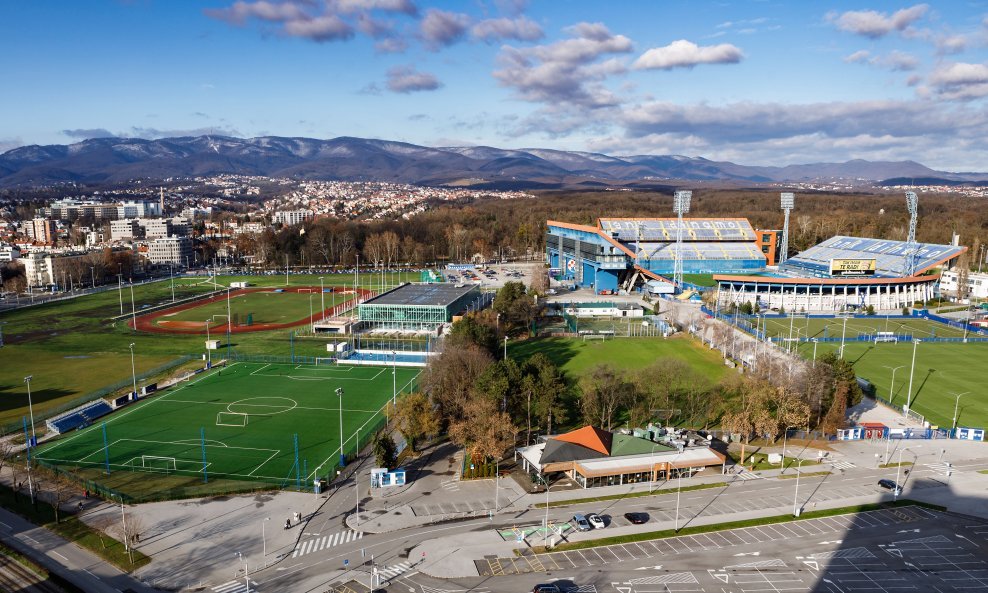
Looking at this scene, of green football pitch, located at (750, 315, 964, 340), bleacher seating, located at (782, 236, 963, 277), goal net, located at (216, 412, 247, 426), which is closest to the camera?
goal net, located at (216, 412, 247, 426)

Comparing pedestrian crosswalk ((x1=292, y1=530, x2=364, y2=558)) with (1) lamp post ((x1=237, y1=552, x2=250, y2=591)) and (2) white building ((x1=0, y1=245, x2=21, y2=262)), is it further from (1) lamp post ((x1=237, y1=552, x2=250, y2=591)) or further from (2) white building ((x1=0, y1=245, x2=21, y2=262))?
(2) white building ((x1=0, y1=245, x2=21, y2=262))

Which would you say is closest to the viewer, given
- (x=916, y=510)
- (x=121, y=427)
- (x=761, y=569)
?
(x=761, y=569)

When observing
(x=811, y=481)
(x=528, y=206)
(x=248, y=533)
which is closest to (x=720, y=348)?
(x=811, y=481)

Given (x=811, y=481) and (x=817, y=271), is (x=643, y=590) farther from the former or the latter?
(x=817, y=271)

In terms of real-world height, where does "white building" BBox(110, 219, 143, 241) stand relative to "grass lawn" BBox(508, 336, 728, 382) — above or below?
above

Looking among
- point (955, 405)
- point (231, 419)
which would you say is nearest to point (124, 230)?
point (231, 419)

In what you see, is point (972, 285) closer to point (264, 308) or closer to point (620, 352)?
point (620, 352)

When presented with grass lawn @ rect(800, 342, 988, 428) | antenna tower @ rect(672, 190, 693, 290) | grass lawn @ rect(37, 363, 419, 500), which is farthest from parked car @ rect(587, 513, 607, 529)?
antenna tower @ rect(672, 190, 693, 290)

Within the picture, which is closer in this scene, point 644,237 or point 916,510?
point 916,510
